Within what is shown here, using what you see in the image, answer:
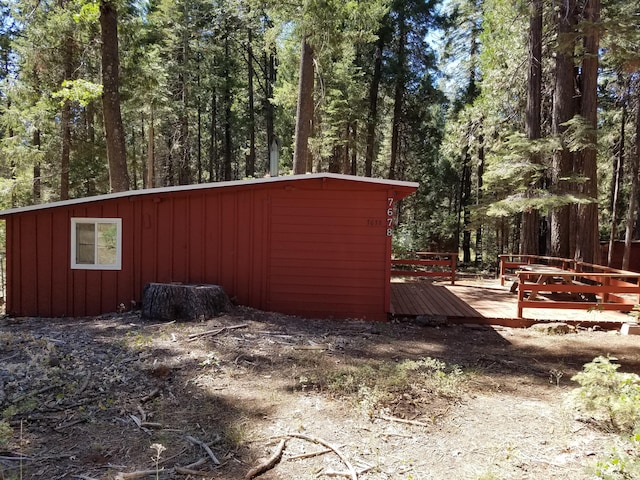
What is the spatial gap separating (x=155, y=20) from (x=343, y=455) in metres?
21.8

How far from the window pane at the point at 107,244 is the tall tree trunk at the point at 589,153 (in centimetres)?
955

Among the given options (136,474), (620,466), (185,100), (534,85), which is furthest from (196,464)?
(185,100)

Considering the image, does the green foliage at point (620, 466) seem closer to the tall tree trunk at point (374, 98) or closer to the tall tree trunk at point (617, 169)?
the tall tree trunk at point (617, 169)

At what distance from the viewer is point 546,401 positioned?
13.4ft

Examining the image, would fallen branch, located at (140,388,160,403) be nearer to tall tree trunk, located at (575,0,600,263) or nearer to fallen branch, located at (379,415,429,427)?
fallen branch, located at (379,415,429,427)

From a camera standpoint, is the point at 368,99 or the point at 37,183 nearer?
the point at 37,183

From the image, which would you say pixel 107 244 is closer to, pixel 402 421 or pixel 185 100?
pixel 402 421

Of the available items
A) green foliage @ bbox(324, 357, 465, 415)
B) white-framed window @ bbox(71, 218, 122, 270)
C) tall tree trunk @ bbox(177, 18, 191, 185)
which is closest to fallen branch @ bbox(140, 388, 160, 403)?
green foliage @ bbox(324, 357, 465, 415)

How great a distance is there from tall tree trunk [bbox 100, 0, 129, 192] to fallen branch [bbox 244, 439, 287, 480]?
925 cm

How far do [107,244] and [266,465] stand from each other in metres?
6.40

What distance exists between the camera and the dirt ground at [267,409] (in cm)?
288

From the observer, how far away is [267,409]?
147 inches

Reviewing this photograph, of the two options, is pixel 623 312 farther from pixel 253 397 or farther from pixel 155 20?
pixel 155 20

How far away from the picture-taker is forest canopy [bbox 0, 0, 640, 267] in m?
9.68
